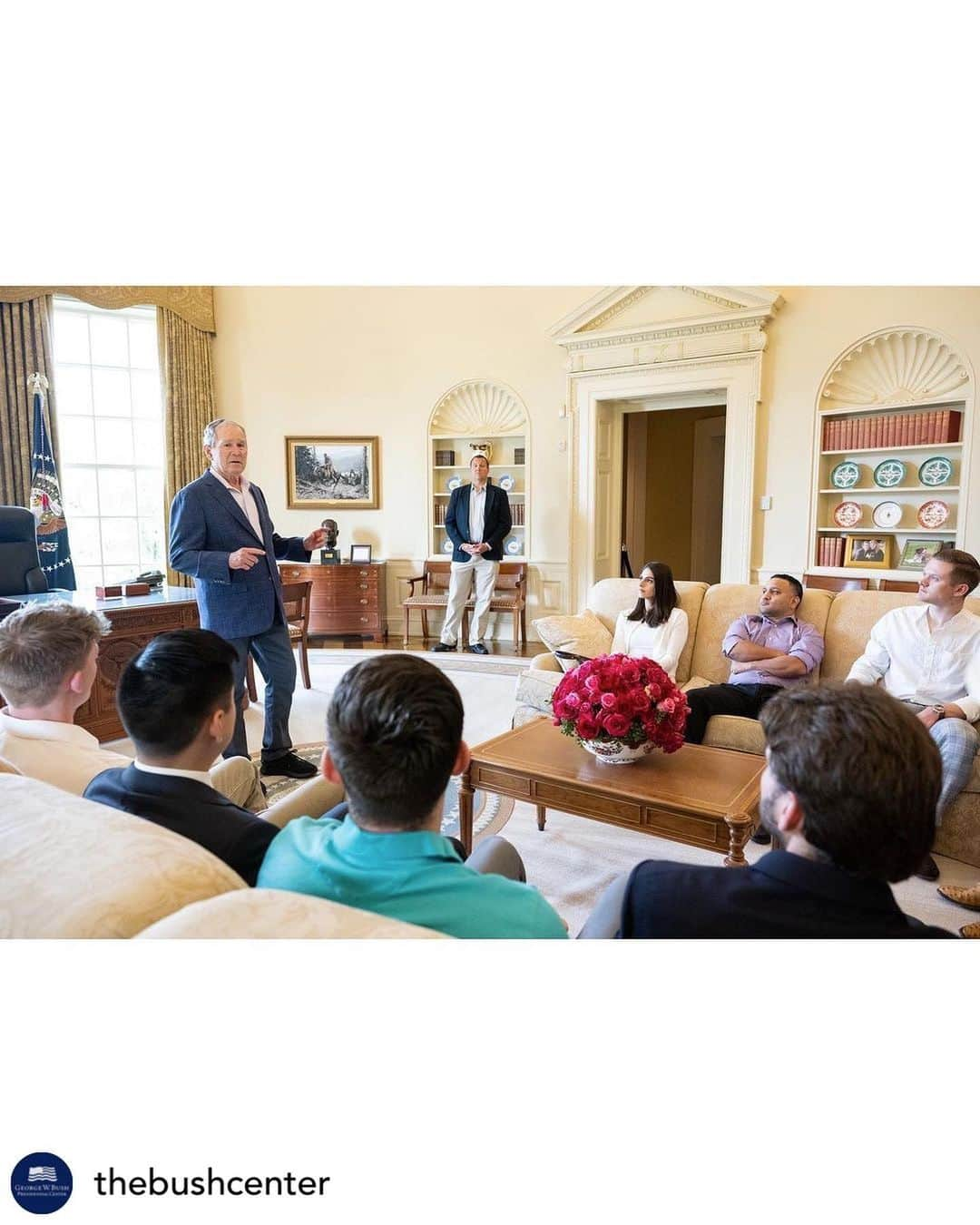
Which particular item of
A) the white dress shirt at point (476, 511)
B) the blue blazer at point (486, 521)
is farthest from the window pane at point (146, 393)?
the white dress shirt at point (476, 511)

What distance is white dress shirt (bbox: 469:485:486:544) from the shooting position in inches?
263

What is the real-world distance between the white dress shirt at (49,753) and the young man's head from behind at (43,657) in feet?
0.19

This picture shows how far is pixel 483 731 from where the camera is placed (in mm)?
4219

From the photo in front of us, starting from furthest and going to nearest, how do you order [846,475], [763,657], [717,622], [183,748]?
1. [846,475]
2. [717,622]
3. [763,657]
4. [183,748]

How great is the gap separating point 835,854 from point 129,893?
0.84m

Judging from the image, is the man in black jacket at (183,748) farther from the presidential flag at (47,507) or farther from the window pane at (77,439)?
the window pane at (77,439)

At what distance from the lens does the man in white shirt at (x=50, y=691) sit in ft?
5.21

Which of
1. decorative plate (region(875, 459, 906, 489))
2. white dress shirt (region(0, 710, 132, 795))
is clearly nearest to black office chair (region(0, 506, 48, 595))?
white dress shirt (region(0, 710, 132, 795))

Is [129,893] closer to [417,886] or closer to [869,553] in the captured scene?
[417,886]

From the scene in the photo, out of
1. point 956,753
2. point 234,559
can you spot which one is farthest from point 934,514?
point 234,559

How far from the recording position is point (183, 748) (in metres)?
1.28
